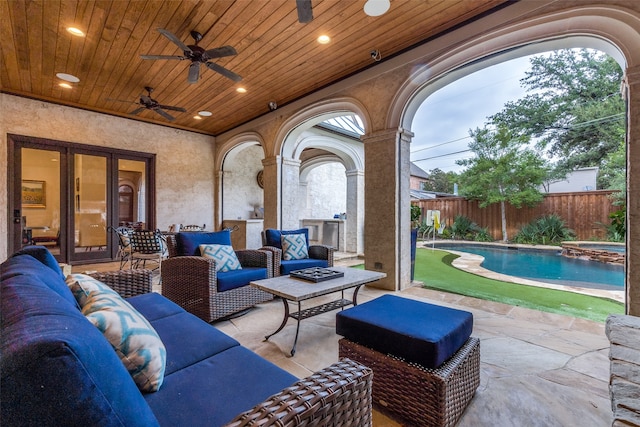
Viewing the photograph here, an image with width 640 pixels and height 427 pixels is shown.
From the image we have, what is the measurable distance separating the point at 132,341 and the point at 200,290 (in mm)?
1833

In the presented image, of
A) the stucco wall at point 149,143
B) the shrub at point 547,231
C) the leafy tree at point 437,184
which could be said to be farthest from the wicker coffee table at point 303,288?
the leafy tree at point 437,184

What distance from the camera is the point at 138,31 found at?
126 inches

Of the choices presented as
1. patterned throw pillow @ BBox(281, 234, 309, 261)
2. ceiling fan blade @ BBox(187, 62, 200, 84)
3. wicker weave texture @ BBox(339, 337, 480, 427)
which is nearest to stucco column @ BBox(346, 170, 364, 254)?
patterned throw pillow @ BBox(281, 234, 309, 261)

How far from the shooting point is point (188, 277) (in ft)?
8.93

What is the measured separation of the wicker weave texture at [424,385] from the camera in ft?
4.29

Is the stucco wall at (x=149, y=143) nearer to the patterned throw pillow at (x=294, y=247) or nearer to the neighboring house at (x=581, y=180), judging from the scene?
the patterned throw pillow at (x=294, y=247)

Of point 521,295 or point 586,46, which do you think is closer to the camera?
point 586,46

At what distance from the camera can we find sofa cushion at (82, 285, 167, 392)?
2.94ft

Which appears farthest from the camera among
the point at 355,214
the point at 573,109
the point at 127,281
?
the point at 573,109

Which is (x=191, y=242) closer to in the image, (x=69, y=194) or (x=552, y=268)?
(x=69, y=194)

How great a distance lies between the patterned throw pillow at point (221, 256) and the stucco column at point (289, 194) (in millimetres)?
2721

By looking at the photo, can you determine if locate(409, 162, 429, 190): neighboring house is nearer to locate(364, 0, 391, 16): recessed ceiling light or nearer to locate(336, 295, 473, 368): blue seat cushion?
locate(364, 0, 391, 16): recessed ceiling light

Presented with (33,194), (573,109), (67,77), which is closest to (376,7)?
(67,77)

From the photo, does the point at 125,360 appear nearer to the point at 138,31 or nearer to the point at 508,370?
the point at 508,370
